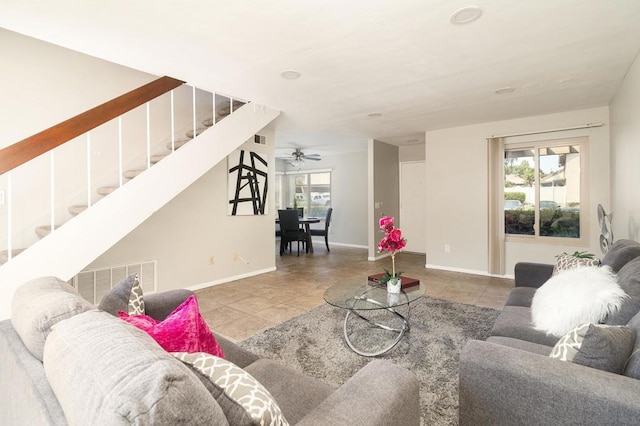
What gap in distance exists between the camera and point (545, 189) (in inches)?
178

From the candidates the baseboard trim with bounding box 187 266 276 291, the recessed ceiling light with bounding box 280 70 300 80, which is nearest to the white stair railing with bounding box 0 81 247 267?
the recessed ceiling light with bounding box 280 70 300 80

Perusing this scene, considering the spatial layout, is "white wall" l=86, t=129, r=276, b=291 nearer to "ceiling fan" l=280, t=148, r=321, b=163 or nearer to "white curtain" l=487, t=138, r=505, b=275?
"ceiling fan" l=280, t=148, r=321, b=163

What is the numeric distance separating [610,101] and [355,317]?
161 inches

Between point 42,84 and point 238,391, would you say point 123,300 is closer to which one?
point 238,391

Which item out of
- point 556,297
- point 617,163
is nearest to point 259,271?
point 556,297

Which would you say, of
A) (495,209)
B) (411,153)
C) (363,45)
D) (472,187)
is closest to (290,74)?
(363,45)

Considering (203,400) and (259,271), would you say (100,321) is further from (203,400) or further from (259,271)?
(259,271)

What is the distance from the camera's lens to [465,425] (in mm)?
1234

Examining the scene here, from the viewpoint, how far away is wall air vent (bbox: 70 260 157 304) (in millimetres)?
3195

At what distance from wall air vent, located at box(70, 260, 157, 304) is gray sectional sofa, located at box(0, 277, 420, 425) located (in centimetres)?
237

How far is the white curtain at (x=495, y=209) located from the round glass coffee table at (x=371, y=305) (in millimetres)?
2428

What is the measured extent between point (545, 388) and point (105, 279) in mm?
3872

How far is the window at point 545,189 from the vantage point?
4285 millimetres

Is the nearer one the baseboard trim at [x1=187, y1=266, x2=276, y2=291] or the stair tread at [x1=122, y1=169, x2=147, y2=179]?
the stair tread at [x1=122, y1=169, x2=147, y2=179]
